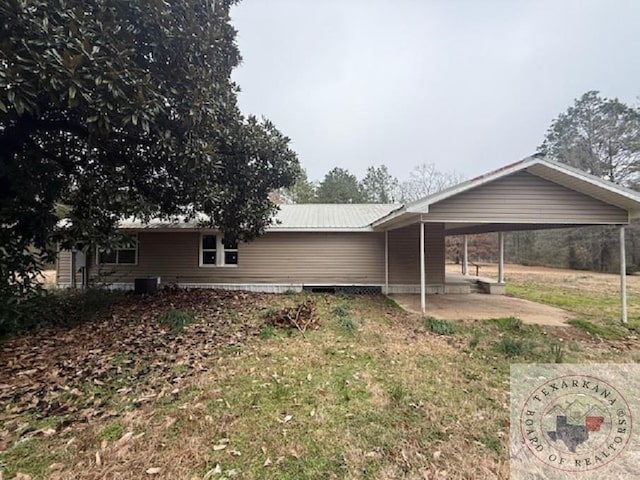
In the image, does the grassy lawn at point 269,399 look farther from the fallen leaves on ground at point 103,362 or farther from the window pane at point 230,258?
the window pane at point 230,258

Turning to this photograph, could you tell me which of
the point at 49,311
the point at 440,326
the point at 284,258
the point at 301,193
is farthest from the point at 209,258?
the point at 301,193

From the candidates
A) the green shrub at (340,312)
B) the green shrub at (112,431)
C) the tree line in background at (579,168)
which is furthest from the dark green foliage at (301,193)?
the green shrub at (112,431)

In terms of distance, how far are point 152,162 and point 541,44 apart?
1659 centimetres

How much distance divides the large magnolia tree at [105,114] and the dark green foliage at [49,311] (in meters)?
0.35

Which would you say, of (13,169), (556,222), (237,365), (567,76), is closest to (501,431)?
(237,365)

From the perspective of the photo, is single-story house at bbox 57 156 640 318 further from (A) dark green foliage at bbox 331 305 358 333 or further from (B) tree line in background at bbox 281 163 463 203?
(B) tree line in background at bbox 281 163 463 203

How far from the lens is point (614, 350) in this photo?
206 inches

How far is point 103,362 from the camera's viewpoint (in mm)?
4418

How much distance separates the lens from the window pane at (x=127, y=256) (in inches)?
441

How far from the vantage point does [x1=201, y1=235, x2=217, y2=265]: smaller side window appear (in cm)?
1115

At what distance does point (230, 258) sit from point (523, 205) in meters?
9.03

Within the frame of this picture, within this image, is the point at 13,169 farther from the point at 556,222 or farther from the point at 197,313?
the point at 556,222

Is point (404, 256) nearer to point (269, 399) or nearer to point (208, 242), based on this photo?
point (208, 242)

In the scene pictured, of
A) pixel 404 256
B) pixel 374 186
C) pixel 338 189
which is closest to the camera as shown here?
pixel 404 256
